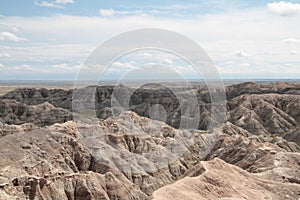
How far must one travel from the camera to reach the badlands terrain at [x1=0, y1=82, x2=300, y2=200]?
36.6 m

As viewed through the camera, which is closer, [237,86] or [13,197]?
[13,197]

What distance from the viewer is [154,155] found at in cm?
6719

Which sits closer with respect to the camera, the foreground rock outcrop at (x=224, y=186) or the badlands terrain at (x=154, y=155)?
the foreground rock outcrop at (x=224, y=186)

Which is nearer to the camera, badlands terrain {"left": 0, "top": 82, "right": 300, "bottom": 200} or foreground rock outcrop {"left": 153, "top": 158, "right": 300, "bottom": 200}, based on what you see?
foreground rock outcrop {"left": 153, "top": 158, "right": 300, "bottom": 200}

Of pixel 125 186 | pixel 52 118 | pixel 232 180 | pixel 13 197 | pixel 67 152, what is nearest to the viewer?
pixel 13 197

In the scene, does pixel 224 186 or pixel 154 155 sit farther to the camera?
pixel 154 155

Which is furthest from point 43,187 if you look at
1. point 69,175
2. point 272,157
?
point 272,157

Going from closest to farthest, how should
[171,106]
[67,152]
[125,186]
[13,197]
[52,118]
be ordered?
[13,197]
[125,186]
[67,152]
[52,118]
[171,106]

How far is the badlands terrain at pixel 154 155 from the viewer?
3662cm

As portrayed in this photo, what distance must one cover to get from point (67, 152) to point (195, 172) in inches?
898

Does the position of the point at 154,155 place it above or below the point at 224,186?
below

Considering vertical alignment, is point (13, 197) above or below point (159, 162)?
above

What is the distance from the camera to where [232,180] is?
3672cm

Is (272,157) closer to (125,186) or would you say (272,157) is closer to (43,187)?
(125,186)
